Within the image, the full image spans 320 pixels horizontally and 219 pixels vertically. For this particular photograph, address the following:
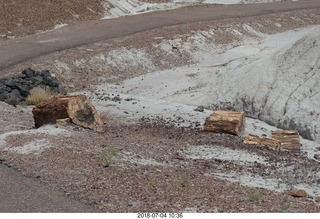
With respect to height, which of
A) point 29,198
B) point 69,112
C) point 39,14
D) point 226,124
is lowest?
point 29,198

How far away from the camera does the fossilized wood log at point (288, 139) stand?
15973 mm

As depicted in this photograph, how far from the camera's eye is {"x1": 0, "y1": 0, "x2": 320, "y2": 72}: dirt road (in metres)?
27.1

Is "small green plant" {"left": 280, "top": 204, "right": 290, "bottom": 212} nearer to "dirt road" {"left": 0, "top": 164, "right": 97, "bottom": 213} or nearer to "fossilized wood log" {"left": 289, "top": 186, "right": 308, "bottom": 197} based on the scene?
"fossilized wood log" {"left": 289, "top": 186, "right": 308, "bottom": 197}

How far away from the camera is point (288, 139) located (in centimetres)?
1623

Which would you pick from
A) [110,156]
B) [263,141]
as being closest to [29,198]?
[110,156]

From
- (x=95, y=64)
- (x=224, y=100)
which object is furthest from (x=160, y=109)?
(x=95, y=64)

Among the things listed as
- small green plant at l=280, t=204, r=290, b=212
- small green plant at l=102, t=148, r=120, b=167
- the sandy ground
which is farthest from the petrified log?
small green plant at l=280, t=204, r=290, b=212

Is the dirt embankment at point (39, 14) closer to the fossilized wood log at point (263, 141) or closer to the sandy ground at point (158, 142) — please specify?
the sandy ground at point (158, 142)

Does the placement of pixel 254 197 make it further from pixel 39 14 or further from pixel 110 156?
pixel 39 14

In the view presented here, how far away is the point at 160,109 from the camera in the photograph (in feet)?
64.7

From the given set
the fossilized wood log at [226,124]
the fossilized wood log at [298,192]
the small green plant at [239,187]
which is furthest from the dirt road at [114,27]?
the fossilized wood log at [298,192]

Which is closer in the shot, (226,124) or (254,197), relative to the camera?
(254,197)

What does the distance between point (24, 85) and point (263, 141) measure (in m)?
8.70

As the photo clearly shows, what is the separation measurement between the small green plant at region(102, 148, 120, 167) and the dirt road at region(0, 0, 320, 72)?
38.9 ft
